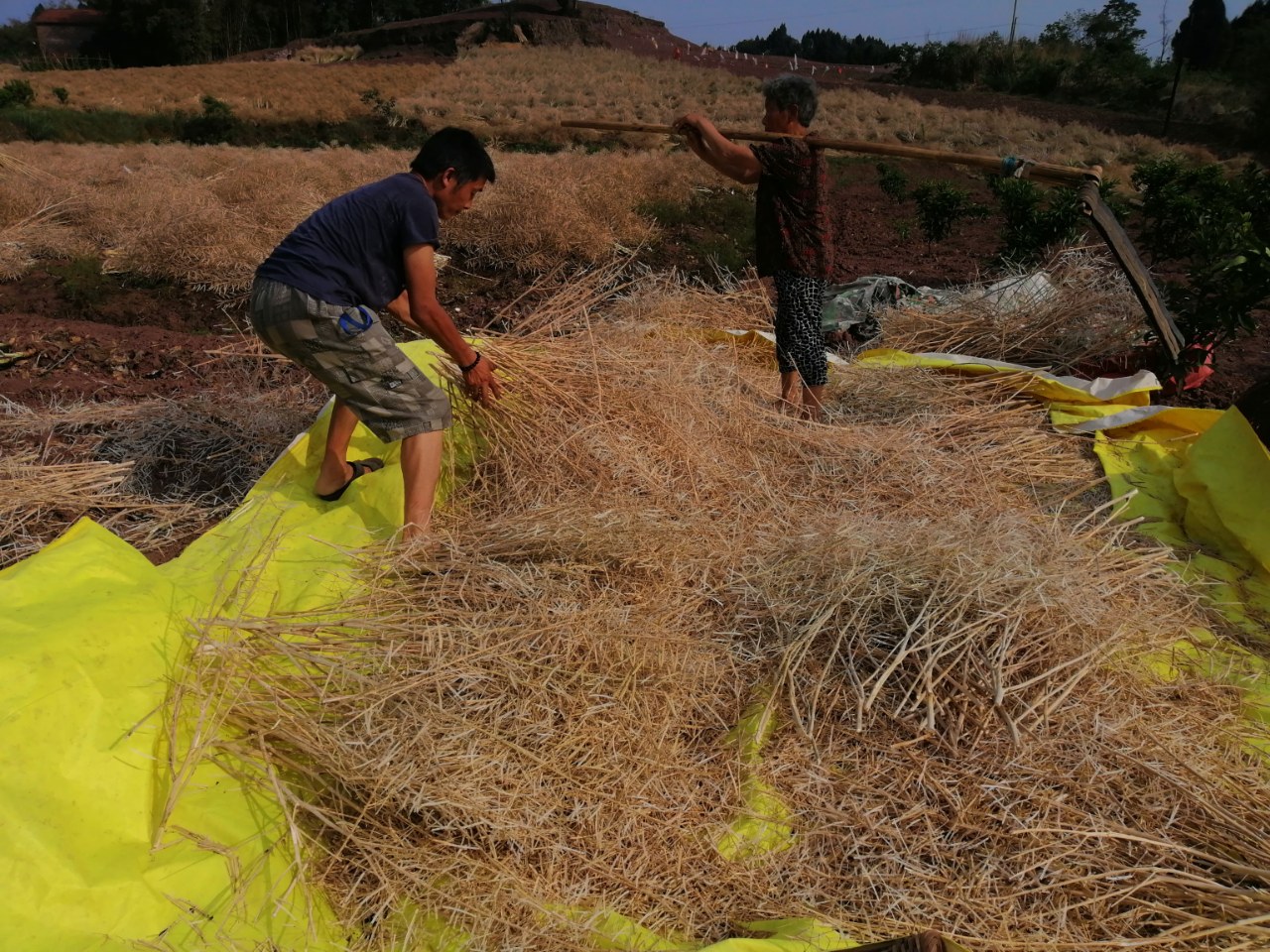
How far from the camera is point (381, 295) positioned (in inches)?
113

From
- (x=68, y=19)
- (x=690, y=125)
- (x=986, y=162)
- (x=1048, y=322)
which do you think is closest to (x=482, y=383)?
(x=690, y=125)

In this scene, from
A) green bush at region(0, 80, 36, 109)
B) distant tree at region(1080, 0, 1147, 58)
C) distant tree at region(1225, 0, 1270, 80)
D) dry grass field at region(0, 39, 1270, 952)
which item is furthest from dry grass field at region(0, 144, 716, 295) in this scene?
distant tree at region(1080, 0, 1147, 58)

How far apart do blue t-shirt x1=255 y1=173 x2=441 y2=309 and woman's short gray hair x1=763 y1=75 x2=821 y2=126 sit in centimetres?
175

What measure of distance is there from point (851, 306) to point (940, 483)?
2.67 m

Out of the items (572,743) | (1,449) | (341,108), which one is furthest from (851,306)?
(341,108)

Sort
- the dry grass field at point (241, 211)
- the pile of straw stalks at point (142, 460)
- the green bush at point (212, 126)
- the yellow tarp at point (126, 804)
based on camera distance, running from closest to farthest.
Answer: the yellow tarp at point (126, 804) → the pile of straw stalks at point (142, 460) → the dry grass field at point (241, 211) → the green bush at point (212, 126)

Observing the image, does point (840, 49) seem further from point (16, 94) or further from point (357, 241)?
point (357, 241)

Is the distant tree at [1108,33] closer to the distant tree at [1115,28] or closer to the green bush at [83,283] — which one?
the distant tree at [1115,28]

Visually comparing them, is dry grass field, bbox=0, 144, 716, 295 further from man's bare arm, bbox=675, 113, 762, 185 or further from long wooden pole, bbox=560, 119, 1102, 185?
long wooden pole, bbox=560, 119, 1102, 185

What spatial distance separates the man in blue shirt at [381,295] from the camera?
2.73m

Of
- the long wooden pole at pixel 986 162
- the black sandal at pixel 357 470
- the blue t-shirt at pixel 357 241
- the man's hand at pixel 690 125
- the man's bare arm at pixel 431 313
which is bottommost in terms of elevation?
the black sandal at pixel 357 470

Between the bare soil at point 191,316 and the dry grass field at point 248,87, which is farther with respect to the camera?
the dry grass field at point 248,87

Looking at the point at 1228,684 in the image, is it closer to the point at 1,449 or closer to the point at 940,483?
the point at 940,483

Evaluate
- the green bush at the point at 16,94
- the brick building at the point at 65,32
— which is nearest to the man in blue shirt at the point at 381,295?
the green bush at the point at 16,94
